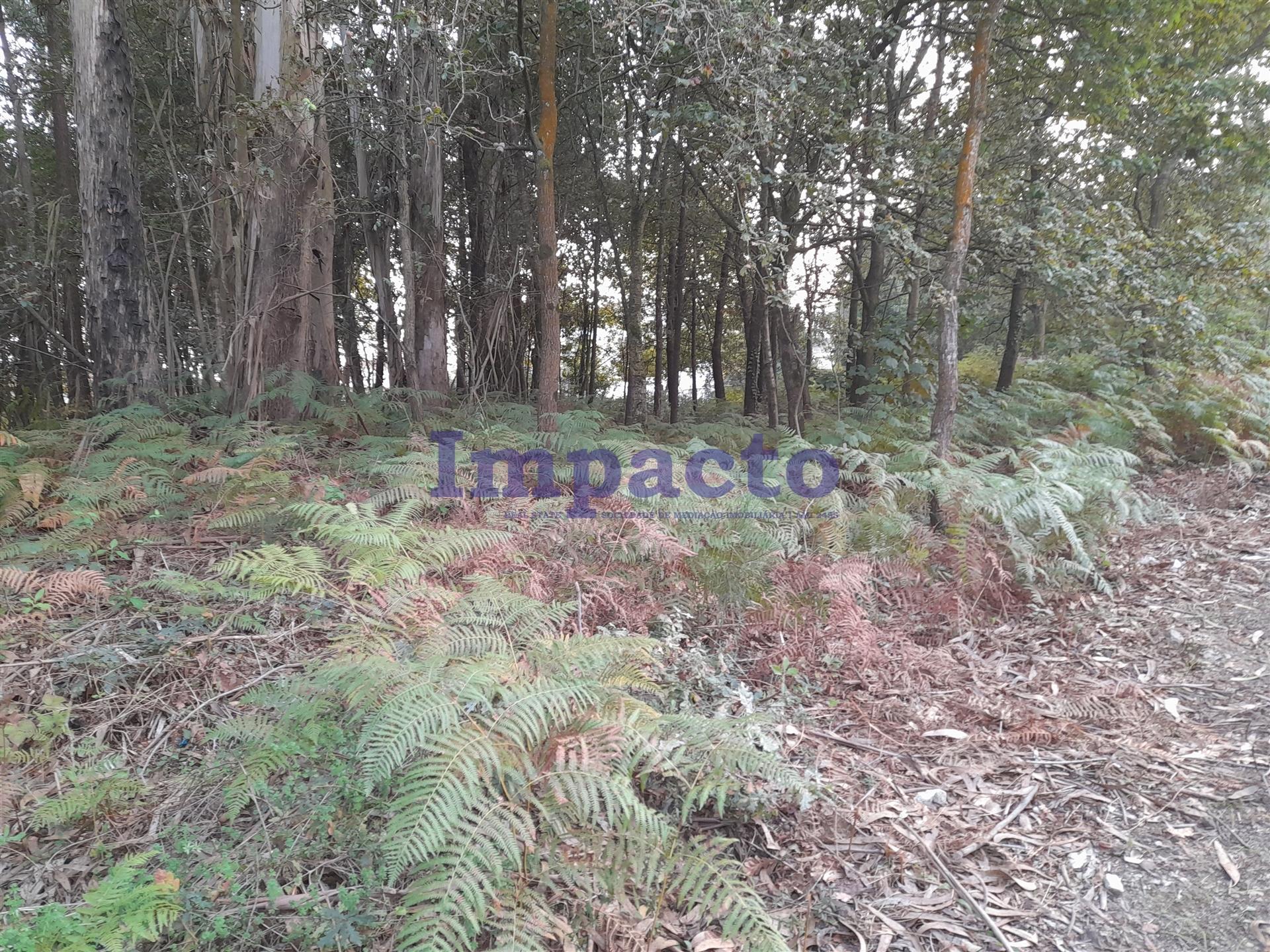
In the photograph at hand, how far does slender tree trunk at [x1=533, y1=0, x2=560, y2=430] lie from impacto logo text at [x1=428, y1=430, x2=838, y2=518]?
100cm

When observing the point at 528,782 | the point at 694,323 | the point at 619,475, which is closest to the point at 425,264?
the point at 619,475

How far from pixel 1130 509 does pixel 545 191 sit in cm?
542

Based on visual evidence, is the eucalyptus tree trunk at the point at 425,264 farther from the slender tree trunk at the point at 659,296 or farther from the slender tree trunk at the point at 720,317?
the slender tree trunk at the point at 720,317

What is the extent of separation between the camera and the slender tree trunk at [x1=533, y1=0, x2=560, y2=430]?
5590 mm

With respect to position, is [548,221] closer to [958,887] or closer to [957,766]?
[957,766]

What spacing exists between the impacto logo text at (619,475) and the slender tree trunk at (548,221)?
995mm

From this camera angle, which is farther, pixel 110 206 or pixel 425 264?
pixel 425 264

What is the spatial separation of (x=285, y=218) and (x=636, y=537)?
186 inches

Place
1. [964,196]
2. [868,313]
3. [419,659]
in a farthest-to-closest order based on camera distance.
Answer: [868,313] < [964,196] < [419,659]

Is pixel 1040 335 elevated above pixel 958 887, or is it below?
above

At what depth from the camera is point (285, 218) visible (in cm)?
607

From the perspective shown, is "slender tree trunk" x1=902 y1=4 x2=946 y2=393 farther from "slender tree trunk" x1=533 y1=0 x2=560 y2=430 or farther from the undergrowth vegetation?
"slender tree trunk" x1=533 y1=0 x2=560 y2=430

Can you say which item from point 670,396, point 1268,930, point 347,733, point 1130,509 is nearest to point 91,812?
point 347,733

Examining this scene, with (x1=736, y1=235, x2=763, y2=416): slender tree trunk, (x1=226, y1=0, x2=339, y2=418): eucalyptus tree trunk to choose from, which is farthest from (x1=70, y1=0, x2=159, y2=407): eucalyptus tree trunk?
(x1=736, y1=235, x2=763, y2=416): slender tree trunk
